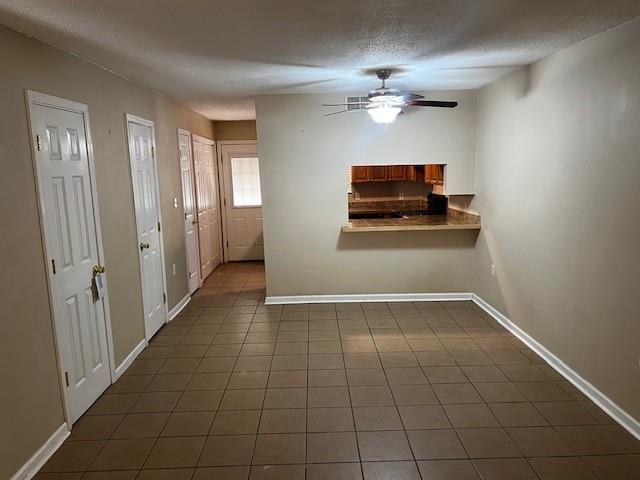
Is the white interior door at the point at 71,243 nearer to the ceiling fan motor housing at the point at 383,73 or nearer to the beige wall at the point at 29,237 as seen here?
the beige wall at the point at 29,237

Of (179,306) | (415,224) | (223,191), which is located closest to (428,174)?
(415,224)

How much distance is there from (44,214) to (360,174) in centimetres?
473

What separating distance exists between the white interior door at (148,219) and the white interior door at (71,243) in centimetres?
77

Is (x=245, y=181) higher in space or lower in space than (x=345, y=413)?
higher

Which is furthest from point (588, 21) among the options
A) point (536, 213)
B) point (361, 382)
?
point (361, 382)

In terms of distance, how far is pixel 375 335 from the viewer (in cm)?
414

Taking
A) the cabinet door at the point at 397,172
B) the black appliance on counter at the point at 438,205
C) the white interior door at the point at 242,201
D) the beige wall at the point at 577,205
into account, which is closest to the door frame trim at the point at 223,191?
the white interior door at the point at 242,201

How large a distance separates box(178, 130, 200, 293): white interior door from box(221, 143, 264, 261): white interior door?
62.1 inches

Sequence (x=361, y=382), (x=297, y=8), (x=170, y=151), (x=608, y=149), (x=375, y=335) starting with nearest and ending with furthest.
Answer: (x=297, y=8) < (x=608, y=149) < (x=361, y=382) < (x=375, y=335) < (x=170, y=151)

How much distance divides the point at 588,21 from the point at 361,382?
2743mm

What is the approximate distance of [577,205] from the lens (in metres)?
3.06

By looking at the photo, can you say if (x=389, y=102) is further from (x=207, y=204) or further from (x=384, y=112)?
(x=207, y=204)

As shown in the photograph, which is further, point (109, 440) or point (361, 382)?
point (361, 382)

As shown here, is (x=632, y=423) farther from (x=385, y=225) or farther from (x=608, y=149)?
(x=385, y=225)
